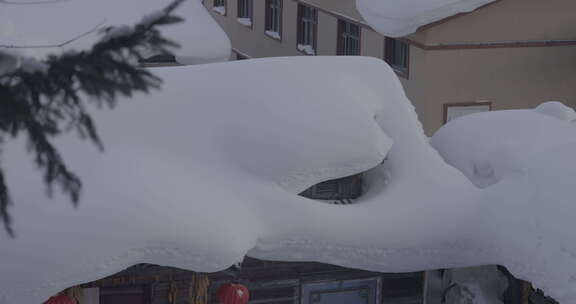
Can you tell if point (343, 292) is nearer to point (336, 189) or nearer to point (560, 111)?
point (336, 189)

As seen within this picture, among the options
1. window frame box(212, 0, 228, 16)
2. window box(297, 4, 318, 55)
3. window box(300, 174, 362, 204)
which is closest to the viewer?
window box(300, 174, 362, 204)

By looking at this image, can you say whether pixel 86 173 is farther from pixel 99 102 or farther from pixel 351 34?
pixel 351 34

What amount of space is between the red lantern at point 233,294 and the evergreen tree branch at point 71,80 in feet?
14.3

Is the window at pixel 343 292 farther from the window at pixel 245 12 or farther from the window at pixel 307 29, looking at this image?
the window at pixel 245 12

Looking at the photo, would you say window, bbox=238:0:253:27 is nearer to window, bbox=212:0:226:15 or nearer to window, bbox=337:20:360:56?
window, bbox=212:0:226:15

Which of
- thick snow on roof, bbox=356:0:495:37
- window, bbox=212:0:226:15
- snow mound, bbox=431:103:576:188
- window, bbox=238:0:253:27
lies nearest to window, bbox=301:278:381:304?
snow mound, bbox=431:103:576:188

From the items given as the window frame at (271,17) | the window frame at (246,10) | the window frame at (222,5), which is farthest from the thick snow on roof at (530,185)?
the window frame at (222,5)

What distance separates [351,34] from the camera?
20797 millimetres

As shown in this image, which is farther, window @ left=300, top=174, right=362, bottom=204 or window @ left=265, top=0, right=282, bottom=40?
window @ left=265, top=0, right=282, bottom=40

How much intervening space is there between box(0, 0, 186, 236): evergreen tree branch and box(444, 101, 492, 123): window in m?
14.0

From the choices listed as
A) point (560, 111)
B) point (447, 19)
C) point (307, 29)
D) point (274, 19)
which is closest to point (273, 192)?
point (560, 111)

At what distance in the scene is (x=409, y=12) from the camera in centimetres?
1683

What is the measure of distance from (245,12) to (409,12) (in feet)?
38.2

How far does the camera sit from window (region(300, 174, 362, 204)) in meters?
9.22
